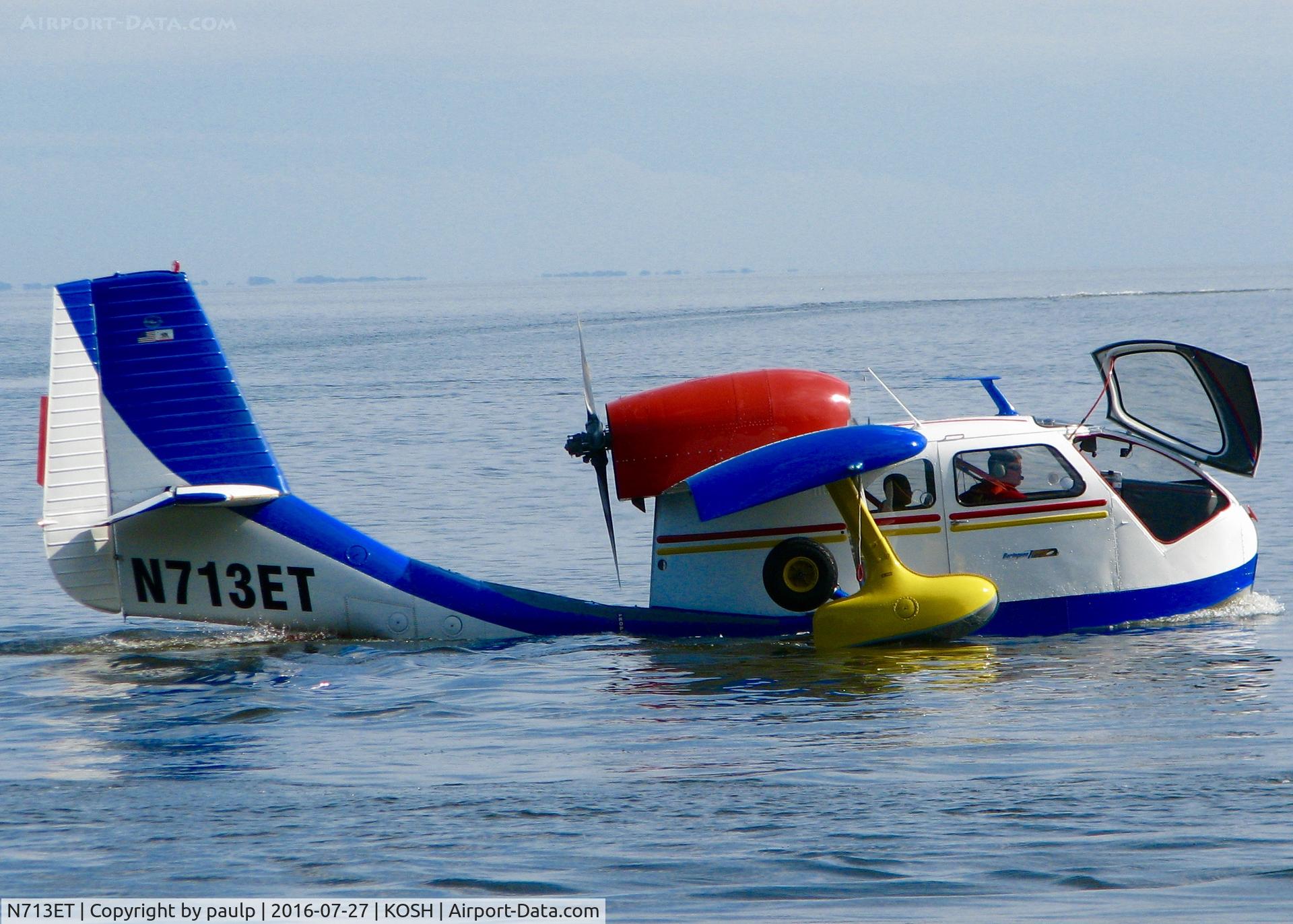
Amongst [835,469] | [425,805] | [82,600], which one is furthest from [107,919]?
[835,469]

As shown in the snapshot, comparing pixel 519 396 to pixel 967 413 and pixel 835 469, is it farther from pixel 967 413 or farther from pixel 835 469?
pixel 835 469

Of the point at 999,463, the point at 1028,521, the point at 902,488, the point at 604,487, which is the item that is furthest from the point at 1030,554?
the point at 604,487

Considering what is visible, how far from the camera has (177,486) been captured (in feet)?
37.6

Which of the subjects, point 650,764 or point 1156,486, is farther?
point 1156,486

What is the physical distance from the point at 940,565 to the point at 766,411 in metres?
1.91

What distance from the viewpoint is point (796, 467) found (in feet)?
35.3

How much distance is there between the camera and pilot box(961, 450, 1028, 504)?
11.5 meters

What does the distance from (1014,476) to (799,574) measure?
1.92 meters

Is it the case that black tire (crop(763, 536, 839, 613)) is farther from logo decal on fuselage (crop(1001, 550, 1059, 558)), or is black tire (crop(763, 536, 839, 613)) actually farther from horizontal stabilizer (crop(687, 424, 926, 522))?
logo decal on fuselage (crop(1001, 550, 1059, 558))

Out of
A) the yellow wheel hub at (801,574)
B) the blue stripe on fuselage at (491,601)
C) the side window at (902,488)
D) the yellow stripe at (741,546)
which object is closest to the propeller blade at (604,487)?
the yellow stripe at (741,546)

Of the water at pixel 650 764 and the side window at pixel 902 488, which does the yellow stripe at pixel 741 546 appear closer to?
the side window at pixel 902 488
